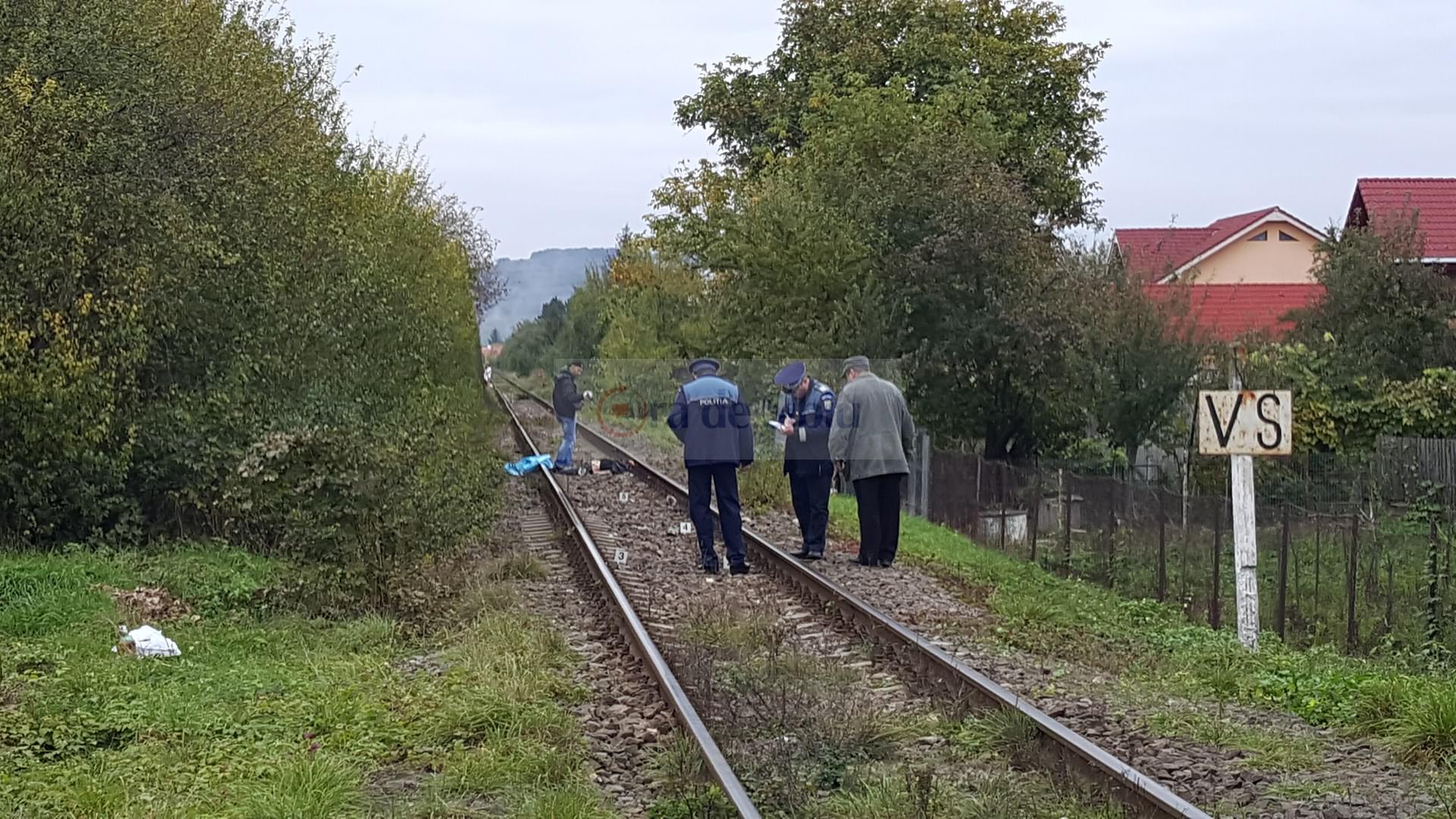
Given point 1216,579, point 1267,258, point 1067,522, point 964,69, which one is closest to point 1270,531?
point 1067,522

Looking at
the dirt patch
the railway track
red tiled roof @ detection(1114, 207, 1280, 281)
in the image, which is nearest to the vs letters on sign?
the railway track

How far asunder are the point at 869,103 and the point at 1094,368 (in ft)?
26.8

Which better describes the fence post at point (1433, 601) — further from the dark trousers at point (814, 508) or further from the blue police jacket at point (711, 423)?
the blue police jacket at point (711, 423)

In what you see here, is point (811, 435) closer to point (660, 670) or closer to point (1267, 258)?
point (660, 670)

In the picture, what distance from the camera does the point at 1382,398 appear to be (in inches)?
968

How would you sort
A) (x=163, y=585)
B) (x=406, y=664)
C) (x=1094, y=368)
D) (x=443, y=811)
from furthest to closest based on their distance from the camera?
(x=1094, y=368) < (x=163, y=585) < (x=406, y=664) < (x=443, y=811)

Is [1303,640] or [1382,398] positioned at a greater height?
[1382,398]

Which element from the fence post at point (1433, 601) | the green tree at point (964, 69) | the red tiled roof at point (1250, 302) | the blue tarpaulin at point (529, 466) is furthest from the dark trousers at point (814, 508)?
the green tree at point (964, 69)

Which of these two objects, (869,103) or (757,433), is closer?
(757,433)

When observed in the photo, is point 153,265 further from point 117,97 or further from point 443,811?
point 443,811

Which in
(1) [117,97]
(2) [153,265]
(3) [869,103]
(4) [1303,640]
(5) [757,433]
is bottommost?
(4) [1303,640]

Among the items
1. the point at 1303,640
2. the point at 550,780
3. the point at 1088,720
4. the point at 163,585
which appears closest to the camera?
the point at 550,780

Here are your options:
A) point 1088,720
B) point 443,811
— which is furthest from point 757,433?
point 443,811

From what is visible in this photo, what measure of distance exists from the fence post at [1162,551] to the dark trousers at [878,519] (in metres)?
2.47
